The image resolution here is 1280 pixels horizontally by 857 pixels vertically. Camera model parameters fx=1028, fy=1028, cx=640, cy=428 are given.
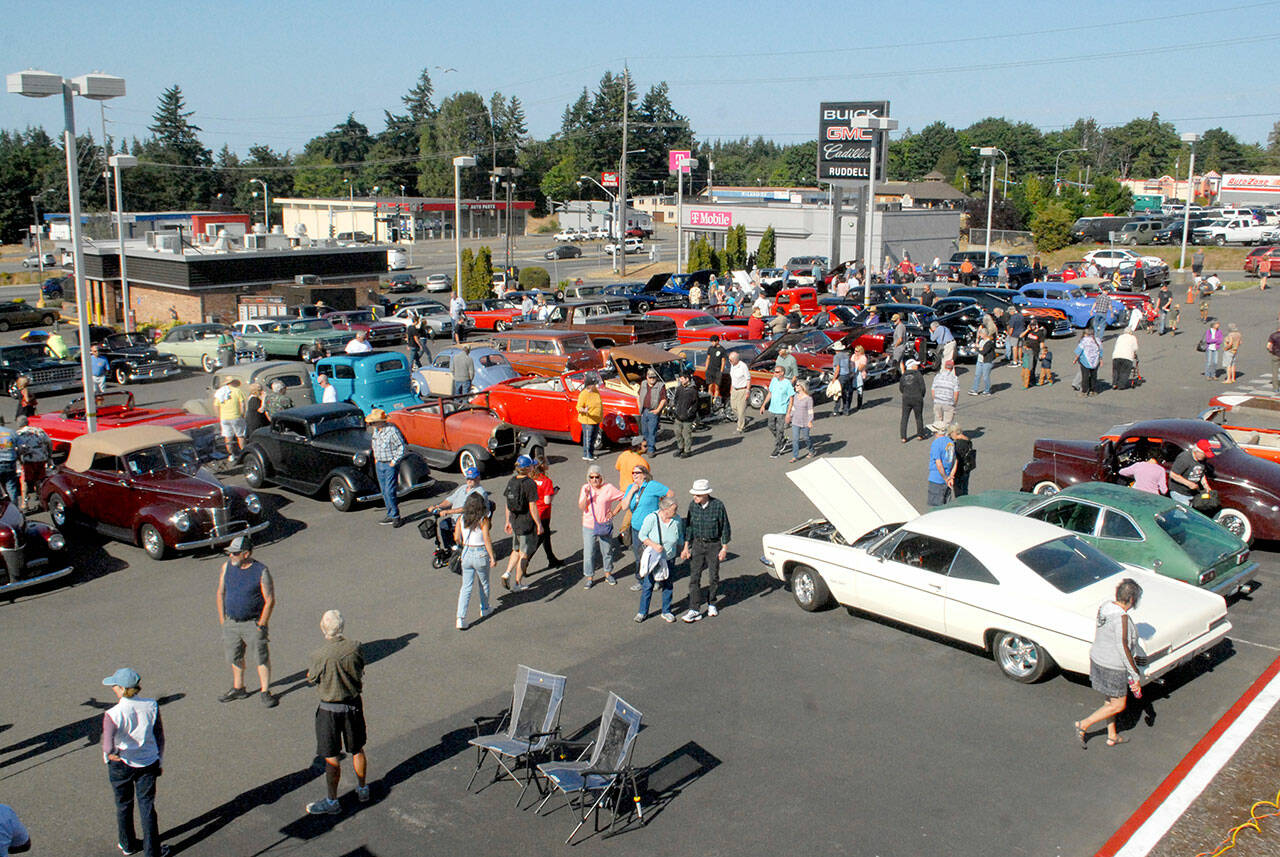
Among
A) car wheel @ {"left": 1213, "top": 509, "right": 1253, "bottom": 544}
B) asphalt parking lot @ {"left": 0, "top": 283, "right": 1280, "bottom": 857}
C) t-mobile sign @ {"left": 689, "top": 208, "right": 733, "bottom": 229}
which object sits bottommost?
asphalt parking lot @ {"left": 0, "top": 283, "right": 1280, "bottom": 857}

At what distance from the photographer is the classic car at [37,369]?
29625 mm

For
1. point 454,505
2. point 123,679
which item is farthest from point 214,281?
point 123,679

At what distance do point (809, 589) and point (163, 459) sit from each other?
9.93m

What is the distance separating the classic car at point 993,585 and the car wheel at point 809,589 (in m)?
0.01

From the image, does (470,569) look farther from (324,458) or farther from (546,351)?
(546,351)

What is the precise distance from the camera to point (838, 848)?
7152 millimetres

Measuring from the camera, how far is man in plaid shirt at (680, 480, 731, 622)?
36.8ft

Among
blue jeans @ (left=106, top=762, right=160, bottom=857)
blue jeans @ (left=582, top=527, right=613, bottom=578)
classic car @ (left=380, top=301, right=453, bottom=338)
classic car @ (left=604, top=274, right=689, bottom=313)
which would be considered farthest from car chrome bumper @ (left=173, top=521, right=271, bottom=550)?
classic car @ (left=604, top=274, right=689, bottom=313)

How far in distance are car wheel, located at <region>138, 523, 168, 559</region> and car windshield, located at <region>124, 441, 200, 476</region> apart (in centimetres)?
97

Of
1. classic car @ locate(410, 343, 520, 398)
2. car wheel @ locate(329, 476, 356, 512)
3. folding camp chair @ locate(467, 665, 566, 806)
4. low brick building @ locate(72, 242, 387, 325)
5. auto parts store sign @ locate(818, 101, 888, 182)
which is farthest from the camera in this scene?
auto parts store sign @ locate(818, 101, 888, 182)

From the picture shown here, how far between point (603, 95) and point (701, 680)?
146 metres

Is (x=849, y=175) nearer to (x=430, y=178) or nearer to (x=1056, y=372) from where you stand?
(x=1056, y=372)

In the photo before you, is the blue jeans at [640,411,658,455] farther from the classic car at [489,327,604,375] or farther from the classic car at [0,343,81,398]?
the classic car at [0,343,81,398]

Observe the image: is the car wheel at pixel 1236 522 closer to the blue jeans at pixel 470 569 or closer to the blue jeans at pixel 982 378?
the blue jeans at pixel 470 569
